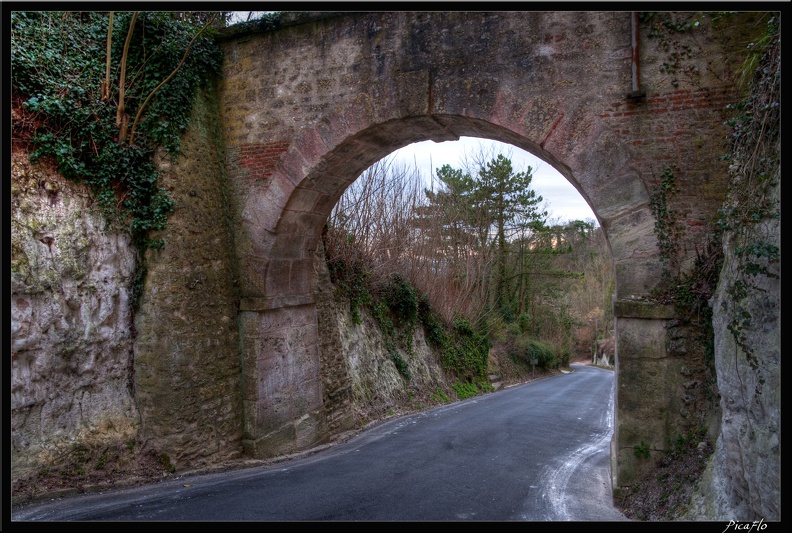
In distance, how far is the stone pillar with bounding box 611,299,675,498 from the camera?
426 cm

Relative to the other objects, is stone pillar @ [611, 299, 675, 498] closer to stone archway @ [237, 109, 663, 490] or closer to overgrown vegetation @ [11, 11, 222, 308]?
stone archway @ [237, 109, 663, 490]

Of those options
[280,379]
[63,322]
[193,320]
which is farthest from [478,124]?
[63,322]

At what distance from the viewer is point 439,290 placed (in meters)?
15.0

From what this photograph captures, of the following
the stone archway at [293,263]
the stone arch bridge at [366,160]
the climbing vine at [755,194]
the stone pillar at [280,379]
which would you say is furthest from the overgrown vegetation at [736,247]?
the stone pillar at [280,379]

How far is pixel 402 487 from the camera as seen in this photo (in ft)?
16.1

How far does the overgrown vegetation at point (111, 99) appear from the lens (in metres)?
4.63

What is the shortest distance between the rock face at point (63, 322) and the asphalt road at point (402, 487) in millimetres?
609

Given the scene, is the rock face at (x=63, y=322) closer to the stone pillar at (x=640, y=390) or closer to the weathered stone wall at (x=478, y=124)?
the weathered stone wall at (x=478, y=124)

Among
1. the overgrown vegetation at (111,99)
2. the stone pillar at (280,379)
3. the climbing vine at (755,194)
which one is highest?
Result: the overgrown vegetation at (111,99)

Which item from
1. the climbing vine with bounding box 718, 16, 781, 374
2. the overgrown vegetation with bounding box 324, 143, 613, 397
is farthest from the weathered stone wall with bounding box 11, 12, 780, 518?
the overgrown vegetation with bounding box 324, 143, 613, 397

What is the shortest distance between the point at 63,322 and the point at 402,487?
11.1 feet

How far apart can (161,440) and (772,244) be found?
5.21m

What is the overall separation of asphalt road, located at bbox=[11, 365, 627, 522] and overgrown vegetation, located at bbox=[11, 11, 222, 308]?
191 centimetres
